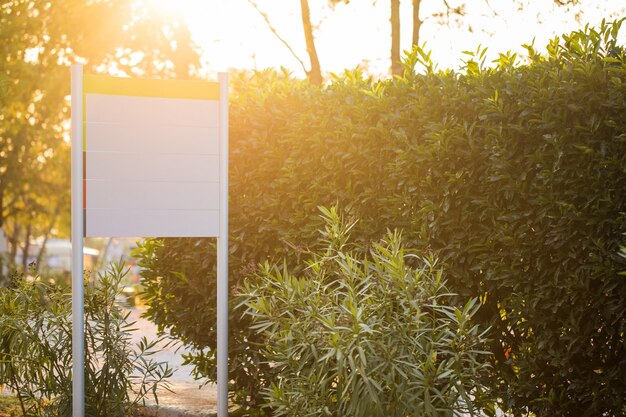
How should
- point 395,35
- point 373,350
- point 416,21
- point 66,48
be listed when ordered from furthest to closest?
point 66,48
point 416,21
point 395,35
point 373,350

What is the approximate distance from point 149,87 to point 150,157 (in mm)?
475

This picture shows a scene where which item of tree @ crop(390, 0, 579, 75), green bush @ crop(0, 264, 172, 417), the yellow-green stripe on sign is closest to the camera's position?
the yellow-green stripe on sign

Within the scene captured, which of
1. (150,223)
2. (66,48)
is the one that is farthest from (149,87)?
(66,48)

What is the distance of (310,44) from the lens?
13.2m

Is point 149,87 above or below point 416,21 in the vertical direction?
below

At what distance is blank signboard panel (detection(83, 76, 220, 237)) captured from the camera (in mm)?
6242

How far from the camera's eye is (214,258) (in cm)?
741

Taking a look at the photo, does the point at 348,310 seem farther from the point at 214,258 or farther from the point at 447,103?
the point at 214,258

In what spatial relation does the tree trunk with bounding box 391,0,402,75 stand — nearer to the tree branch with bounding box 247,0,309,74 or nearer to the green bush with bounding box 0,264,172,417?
the tree branch with bounding box 247,0,309,74

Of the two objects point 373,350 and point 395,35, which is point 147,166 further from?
point 395,35

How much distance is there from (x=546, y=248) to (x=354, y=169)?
158cm

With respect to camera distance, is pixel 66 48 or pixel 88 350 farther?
pixel 66 48

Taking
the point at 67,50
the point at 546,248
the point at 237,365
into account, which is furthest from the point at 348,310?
the point at 67,50

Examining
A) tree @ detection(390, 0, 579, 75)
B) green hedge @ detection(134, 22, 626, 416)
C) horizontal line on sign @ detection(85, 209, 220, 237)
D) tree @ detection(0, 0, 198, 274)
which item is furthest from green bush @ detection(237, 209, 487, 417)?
tree @ detection(0, 0, 198, 274)
